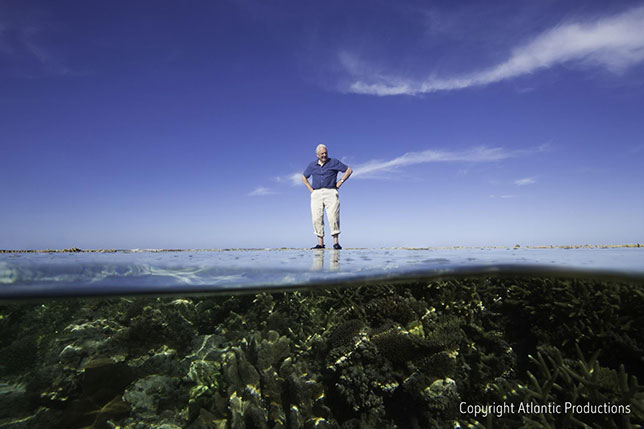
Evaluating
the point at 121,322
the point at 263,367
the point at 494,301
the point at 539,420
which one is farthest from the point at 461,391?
the point at 121,322

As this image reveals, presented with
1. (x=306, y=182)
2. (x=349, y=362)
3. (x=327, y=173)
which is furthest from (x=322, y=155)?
(x=349, y=362)

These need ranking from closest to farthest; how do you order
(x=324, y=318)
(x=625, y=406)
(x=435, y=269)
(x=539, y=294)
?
(x=625, y=406) < (x=539, y=294) < (x=324, y=318) < (x=435, y=269)

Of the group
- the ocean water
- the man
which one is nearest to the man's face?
→ the man

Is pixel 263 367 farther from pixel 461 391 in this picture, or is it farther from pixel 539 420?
pixel 539 420

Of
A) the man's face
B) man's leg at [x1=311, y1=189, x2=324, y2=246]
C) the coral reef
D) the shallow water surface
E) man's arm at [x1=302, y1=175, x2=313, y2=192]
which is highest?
the man's face

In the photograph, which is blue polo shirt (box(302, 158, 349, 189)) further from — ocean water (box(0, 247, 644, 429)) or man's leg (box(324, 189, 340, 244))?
ocean water (box(0, 247, 644, 429))

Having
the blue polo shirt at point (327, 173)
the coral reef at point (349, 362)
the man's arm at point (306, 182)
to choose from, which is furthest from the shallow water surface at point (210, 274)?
the man's arm at point (306, 182)

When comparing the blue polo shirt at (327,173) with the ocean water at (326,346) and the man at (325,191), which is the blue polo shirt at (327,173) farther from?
the ocean water at (326,346)

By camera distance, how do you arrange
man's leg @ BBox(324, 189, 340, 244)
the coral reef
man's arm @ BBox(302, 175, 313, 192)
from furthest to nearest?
1. man's arm @ BBox(302, 175, 313, 192)
2. man's leg @ BBox(324, 189, 340, 244)
3. the coral reef

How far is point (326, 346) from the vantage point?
5301 mm

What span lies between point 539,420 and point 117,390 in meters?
6.08

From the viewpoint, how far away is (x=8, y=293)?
6125mm

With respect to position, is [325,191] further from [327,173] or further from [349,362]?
[349,362]

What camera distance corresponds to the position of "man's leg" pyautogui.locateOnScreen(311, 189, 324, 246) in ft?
36.0
